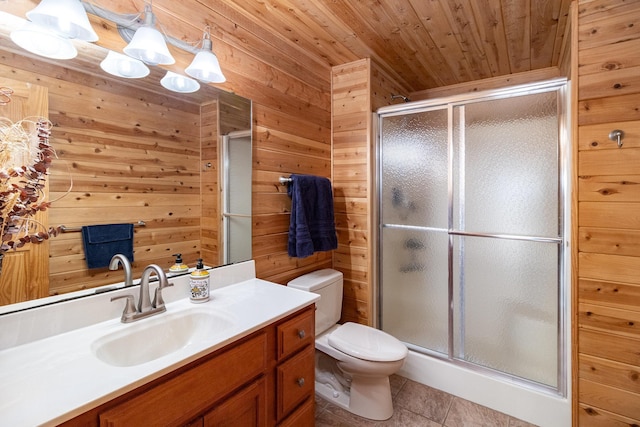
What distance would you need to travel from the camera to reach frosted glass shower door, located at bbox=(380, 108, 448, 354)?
205cm

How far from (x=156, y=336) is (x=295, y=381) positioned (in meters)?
0.59

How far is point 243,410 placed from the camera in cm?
105

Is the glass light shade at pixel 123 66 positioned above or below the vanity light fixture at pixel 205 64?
below

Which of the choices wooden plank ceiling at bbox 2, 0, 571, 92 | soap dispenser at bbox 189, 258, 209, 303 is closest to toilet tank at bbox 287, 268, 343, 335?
soap dispenser at bbox 189, 258, 209, 303

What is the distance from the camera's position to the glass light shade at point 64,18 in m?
0.95

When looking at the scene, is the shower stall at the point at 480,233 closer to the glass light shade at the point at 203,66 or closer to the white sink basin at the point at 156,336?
the glass light shade at the point at 203,66

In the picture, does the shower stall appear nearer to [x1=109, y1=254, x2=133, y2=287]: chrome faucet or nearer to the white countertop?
the white countertop

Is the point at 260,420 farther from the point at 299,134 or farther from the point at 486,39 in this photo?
the point at 486,39

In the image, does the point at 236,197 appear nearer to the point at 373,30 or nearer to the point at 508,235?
the point at 373,30

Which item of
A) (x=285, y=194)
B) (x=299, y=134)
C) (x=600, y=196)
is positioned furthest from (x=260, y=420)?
(x=600, y=196)

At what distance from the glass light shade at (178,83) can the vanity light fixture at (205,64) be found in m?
0.03

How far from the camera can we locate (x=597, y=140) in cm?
148

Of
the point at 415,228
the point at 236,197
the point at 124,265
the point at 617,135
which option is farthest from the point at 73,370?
the point at 617,135

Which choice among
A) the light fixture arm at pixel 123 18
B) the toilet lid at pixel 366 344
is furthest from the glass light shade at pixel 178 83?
the toilet lid at pixel 366 344
